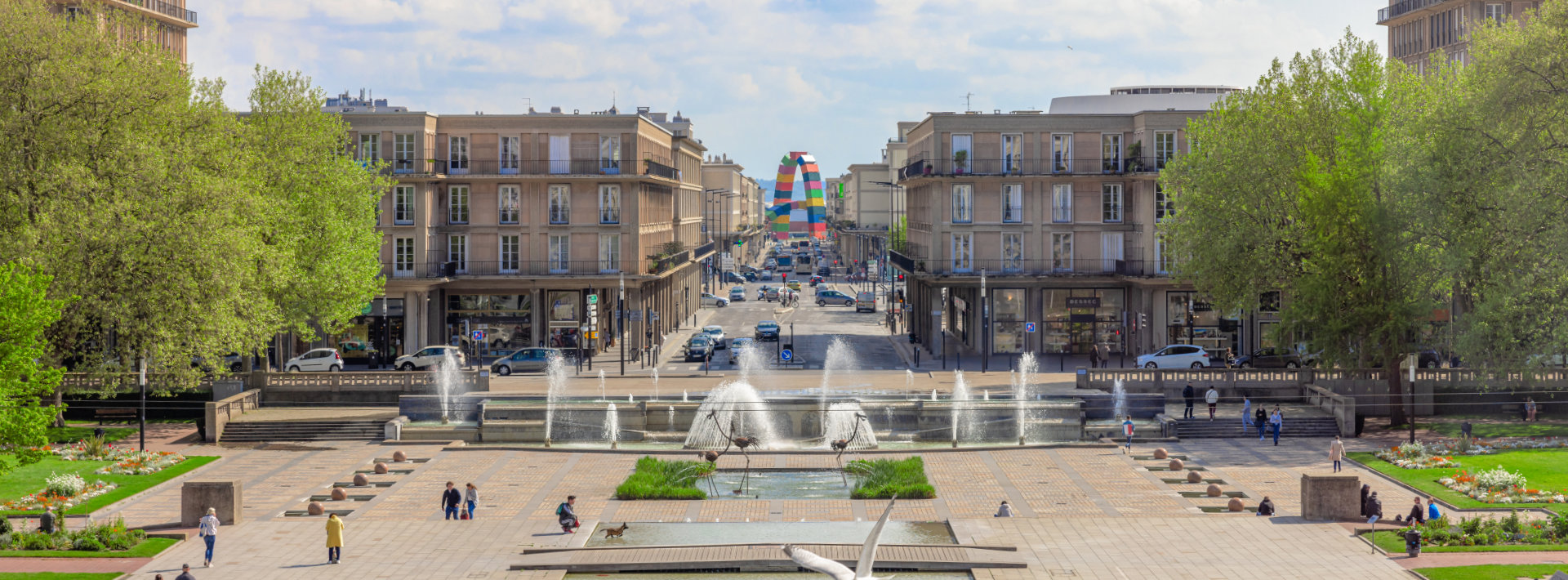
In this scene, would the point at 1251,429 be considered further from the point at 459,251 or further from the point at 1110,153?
the point at 459,251

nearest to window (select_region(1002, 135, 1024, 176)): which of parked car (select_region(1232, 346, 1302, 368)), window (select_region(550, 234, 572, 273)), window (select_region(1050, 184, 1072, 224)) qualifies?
window (select_region(1050, 184, 1072, 224))

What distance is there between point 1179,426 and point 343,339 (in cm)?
4152

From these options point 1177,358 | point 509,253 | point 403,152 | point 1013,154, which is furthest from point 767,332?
point 1177,358

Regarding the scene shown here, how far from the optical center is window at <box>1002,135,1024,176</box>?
6950cm

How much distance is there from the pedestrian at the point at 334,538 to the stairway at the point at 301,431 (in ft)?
62.0

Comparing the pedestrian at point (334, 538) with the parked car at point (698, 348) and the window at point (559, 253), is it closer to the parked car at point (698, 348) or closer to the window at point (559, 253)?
the parked car at point (698, 348)

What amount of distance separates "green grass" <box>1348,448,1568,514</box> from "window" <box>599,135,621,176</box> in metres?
41.1

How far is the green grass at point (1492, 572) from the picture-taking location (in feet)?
86.1

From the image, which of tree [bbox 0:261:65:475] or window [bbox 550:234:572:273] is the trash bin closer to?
tree [bbox 0:261:65:475]

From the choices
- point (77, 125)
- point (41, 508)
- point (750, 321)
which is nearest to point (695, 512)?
point (41, 508)

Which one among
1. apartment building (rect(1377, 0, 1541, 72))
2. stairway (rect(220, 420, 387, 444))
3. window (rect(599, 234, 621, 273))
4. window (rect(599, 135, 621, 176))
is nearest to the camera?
stairway (rect(220, 420, 387, 444))

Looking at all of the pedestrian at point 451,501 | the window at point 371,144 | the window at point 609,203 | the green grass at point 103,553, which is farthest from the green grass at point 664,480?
the window at point 371,144

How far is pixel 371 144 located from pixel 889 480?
4128 centimetres

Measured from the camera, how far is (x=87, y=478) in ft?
125
